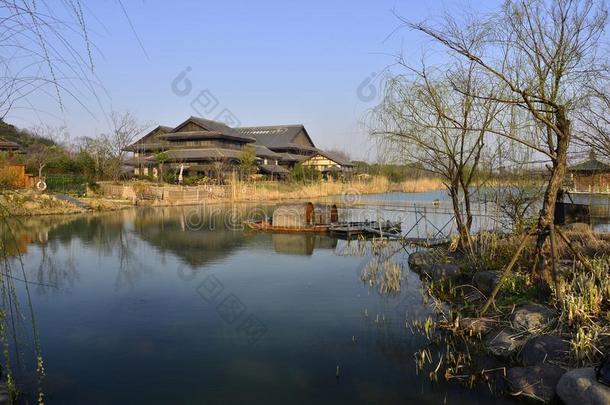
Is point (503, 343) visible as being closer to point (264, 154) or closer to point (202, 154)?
point (202, 154)

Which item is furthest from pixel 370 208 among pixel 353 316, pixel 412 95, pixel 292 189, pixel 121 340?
pixel 121 340

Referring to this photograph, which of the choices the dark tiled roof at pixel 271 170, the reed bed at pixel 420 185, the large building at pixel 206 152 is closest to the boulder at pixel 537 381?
the reed bed at pixel 420 185

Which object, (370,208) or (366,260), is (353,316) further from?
(370,208)

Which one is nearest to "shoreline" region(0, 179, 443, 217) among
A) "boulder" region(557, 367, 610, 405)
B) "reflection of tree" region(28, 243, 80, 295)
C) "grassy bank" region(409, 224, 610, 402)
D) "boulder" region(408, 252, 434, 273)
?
"reflection of tree" region(28, 243, 80, 295)

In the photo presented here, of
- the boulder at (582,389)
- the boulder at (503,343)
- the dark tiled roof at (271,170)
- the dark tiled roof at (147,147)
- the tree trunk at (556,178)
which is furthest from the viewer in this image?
the dark tiled roof at (147,147)

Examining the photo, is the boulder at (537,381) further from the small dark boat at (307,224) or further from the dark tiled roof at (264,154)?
the dark tiled roof at (264,154)

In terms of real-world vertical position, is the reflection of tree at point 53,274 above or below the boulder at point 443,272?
below

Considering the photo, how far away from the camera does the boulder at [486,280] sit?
23.6ft

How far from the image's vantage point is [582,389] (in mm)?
3932

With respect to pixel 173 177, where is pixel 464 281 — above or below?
below

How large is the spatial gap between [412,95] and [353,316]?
4.81 m

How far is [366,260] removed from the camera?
11367 mm

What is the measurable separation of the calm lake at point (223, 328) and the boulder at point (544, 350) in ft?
2.35

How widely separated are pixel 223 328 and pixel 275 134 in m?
43.7
